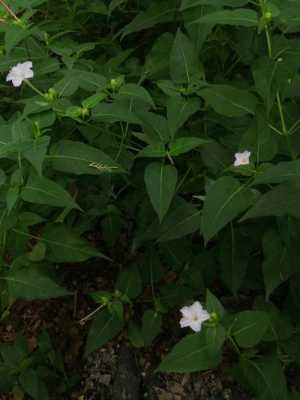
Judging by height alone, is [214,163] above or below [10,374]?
above

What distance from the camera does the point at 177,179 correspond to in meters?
1.93

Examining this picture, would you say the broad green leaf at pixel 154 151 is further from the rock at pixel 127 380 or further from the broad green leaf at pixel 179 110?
the rock at pixel 127 380

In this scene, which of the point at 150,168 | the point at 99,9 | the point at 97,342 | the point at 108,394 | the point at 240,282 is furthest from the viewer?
the point at 99,9

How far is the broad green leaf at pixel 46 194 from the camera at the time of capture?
1683 mm

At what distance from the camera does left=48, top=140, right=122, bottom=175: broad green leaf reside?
1.71 metres

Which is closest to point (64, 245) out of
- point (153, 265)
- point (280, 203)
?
point (153, 265)

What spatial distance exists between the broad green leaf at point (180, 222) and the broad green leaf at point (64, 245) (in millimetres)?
274

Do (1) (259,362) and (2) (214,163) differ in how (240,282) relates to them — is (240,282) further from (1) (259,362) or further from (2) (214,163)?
(2) (214,163)

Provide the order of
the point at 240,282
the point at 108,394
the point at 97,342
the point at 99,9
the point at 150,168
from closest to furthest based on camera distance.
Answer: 1. the point at 150,168
2. the point at 240,282
3. the point at 97,342
4. the point at 108,394
5. the point at 99,9

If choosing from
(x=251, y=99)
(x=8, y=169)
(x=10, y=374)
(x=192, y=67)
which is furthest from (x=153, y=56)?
(x=10, y=374)

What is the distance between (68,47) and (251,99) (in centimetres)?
90

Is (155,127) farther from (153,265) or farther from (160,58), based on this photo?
(153,265)

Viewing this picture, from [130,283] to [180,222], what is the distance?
0.43 metres

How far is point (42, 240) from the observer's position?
6.40ft
